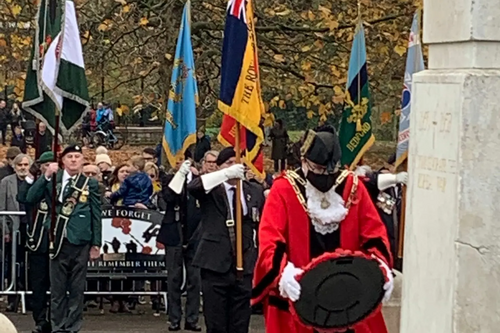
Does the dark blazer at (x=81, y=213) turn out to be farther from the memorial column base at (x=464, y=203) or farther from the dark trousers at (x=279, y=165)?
the dark trousers at (x=279, y=165)

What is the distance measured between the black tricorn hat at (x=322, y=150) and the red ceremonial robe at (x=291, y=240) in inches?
8.6

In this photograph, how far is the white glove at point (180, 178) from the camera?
423 inches

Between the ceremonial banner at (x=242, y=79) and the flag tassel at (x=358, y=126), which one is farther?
the flag tassel at (x=358, y=126)

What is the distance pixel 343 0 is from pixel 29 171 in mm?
6377

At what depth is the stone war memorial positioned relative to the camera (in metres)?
4.90

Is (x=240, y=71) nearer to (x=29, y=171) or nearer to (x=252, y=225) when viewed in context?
(x=252, y=225)

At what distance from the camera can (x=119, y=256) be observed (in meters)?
13.1

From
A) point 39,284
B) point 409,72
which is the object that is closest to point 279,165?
point 409,72

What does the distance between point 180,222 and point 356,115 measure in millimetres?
2305

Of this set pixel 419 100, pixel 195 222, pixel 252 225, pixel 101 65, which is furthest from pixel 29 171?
pixel 419 100

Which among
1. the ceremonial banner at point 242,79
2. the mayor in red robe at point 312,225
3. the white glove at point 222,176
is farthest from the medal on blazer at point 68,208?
the mayor in red robe at point 312,225

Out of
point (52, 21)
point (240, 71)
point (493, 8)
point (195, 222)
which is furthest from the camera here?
point (195, 222)

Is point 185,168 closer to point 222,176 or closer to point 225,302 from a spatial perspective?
point 222,176

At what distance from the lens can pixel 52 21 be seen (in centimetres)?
1080
